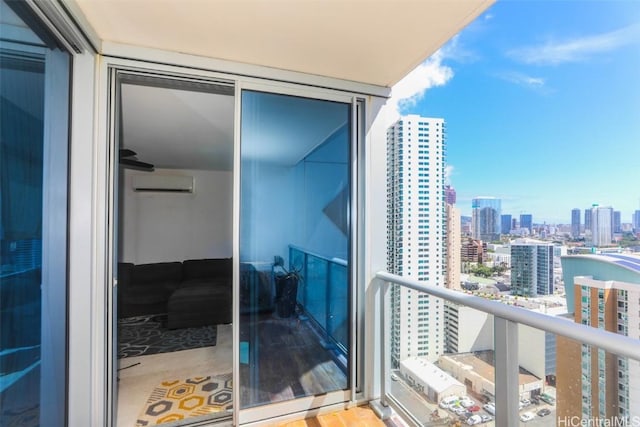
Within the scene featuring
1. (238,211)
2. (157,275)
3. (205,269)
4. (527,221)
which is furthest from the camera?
(205,269)

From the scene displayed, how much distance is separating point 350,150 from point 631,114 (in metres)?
1.99

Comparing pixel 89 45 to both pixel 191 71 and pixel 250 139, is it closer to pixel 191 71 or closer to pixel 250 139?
pixel 191 71

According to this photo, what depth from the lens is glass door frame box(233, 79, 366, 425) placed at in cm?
197

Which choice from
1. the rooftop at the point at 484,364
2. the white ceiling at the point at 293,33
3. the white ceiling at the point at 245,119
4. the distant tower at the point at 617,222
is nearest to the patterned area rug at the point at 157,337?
the white ceiling at the point at 245,119

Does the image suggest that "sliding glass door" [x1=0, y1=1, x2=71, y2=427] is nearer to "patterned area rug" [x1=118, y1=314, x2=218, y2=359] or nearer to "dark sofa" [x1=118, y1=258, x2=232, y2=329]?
"patterned area rug" [x1=118, y1=314, x2=218, y2=359]

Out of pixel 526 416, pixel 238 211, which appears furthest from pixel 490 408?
pixel 238 211

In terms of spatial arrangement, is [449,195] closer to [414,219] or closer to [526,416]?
[414,219]

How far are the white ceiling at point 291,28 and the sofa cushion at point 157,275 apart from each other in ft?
11.9

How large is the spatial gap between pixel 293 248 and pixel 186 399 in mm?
1508

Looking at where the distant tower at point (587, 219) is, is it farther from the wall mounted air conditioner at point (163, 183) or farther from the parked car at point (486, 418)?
the wall mounted air conditioner at point (163, 183)

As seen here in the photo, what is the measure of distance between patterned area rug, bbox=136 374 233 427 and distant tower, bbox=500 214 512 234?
246cm

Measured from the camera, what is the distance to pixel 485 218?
245 cm

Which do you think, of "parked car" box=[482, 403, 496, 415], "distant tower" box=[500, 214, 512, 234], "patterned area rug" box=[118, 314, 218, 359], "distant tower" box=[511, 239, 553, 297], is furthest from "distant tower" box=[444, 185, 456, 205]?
"patterned area rug" box=[118, 314, 218, 359]

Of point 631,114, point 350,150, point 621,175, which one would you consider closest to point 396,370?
point 350,150
